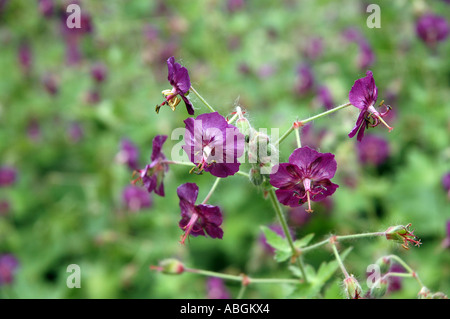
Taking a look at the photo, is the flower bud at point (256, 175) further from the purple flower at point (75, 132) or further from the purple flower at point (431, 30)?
the purple flower at point (75, 132)

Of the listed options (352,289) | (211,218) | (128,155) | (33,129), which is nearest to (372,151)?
(128,155)

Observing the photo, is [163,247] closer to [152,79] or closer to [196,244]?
[196,244]

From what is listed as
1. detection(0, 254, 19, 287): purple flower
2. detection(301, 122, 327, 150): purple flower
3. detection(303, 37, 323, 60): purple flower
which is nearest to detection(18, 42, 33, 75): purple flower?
detection(0, 254, 19, 287): purple flower

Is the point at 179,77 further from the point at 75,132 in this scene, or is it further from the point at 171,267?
the point at 75,132

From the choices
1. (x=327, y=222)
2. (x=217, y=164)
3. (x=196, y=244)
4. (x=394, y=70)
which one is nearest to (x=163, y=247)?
(x=196, y=244)

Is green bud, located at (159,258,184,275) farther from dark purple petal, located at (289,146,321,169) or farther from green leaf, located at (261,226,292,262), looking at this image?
dark purple petal, located at (289,146,321,169)

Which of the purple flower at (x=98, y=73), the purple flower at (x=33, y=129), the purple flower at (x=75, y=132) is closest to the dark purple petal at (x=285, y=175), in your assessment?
the purple flower at (x=98, y=73)
